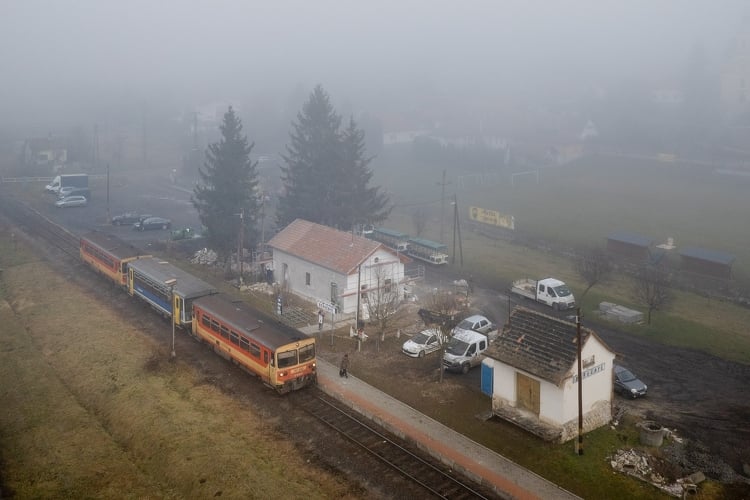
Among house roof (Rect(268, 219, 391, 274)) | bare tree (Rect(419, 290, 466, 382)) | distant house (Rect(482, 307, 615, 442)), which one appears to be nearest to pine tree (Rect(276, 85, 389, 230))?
house roof (Rect(268, 219, 391, 274))

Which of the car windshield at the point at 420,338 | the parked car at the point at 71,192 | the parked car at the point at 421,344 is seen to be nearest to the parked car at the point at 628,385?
the parked car at the point at 421,344

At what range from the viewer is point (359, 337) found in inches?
1363

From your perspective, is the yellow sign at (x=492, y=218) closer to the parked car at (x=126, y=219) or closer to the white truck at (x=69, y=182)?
the parked car at (x=126, y=219)

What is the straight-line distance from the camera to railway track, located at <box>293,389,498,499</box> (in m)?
20.6

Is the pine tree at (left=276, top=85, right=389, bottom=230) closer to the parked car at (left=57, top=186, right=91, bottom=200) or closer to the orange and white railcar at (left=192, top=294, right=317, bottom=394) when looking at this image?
the orange and white railcar at (left=192, top=294, right=317, bottom=394)

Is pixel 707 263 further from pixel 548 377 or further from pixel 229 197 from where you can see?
pixel 229 197

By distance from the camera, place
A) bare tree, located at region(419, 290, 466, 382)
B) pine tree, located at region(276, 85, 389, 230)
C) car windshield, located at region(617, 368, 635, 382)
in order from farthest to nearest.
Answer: pine tree, located at region(276, 85, 389, 230) → bare tree, located at region(419, 290, 466, 382) → car windshield, located at region(617, 368, 635, 382)

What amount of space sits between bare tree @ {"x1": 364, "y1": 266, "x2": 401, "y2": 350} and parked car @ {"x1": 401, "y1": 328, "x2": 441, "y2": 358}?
1953 mm

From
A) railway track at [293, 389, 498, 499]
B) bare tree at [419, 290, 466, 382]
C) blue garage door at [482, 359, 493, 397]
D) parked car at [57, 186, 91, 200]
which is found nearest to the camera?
railway track at [293, 389, 498, 499]

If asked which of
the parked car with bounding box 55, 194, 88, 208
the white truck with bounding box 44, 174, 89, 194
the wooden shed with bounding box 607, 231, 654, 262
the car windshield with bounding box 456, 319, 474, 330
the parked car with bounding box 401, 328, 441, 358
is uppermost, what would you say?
the white truck with bounding box 44, 174, 89, 194

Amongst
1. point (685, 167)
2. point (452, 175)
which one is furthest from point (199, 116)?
point (685, 167)

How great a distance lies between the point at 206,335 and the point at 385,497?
51.6 ft

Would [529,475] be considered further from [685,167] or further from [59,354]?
[685,167]

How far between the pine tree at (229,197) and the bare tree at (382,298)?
51.8 ft
